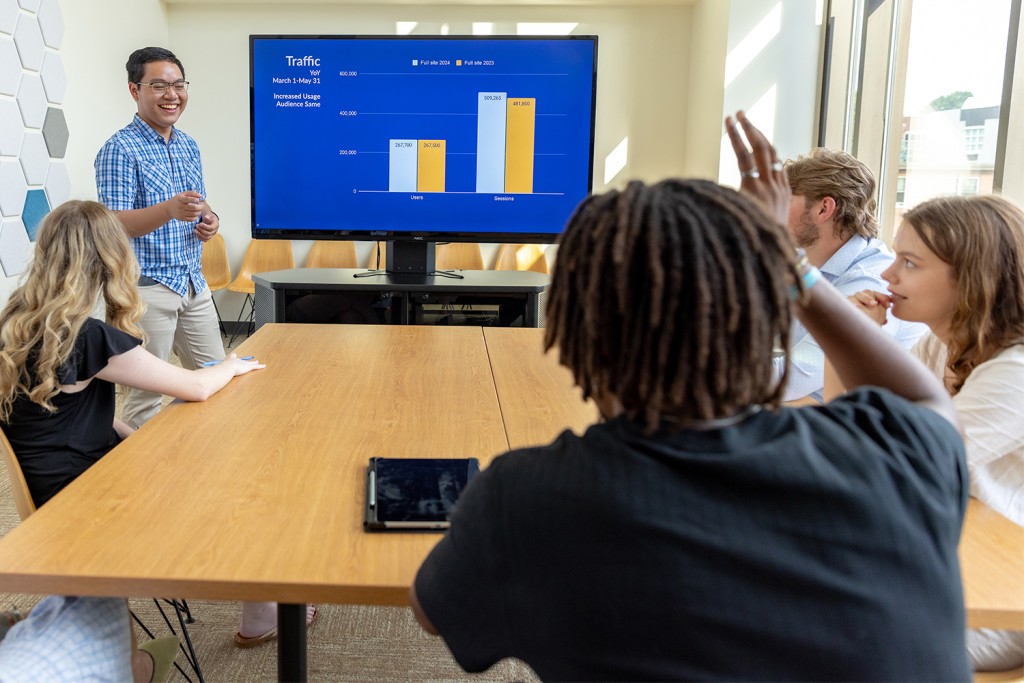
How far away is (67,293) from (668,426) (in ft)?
4.51

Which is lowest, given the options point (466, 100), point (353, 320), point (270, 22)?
point (353, 320)

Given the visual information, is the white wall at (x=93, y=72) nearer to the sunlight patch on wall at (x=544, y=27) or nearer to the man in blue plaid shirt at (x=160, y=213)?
the man in blue plaid shirt at (x=160, y=213)

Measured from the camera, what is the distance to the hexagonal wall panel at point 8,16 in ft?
11.7

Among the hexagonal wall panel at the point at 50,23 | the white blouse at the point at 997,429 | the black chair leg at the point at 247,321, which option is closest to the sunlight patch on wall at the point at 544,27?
the black chair leg at the point at 247,321

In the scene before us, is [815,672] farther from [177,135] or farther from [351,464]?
A: [177,135]

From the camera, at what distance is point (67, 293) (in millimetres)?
1602

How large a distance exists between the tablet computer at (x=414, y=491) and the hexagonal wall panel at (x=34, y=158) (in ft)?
11.3

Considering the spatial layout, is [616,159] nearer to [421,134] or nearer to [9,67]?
[421,134]

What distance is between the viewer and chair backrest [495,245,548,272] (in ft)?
18.6

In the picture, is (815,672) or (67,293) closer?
(815,672)

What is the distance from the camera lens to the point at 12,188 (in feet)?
12.1

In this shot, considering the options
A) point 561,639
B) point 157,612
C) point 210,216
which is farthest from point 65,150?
point 561,639

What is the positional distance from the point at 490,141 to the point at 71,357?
235 cm

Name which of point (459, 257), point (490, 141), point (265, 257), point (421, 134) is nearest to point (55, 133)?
point (265, 257)
